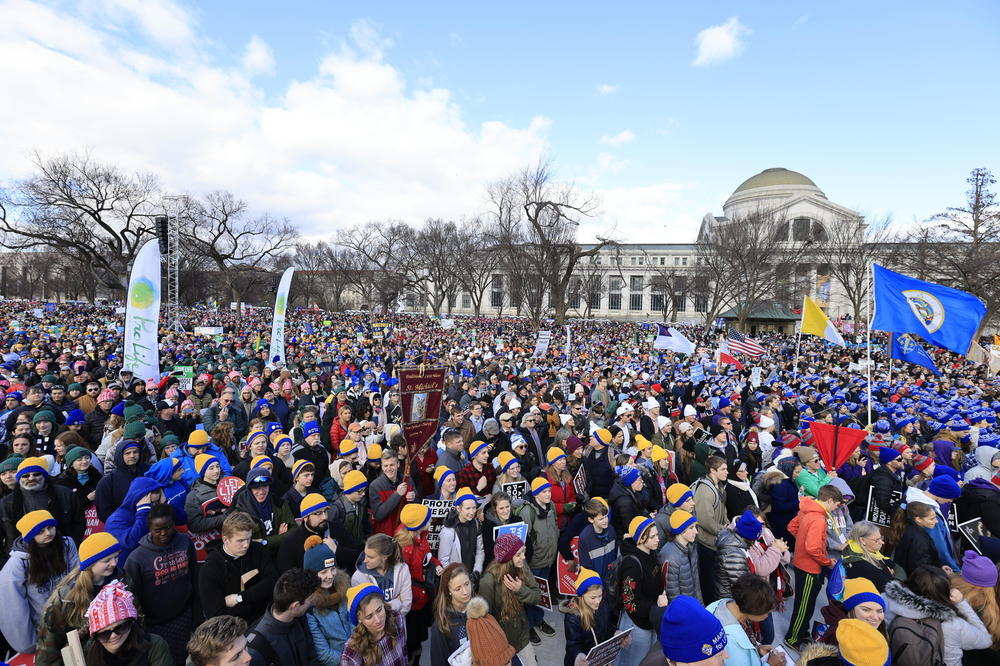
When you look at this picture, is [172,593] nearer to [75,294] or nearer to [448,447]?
[448,447]

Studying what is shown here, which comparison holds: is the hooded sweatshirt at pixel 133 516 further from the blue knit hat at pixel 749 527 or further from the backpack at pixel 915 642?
the backpack at pixel 915 642

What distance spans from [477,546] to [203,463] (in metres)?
2.63

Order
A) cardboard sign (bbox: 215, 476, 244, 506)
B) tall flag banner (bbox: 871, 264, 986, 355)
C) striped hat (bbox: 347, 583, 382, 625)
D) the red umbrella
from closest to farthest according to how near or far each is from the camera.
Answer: striped hat (bbox: 347, 583, 382, 625) < cardboard sign (bbox: 215, 476, 244, 506) < the red umbrella < tall flag banner (bbox: 871, 264, 986, 355)

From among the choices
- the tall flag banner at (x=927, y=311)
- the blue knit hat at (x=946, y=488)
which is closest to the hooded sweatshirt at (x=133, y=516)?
the blue knit hat at (x=946, y=488)

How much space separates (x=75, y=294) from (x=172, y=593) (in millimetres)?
87342

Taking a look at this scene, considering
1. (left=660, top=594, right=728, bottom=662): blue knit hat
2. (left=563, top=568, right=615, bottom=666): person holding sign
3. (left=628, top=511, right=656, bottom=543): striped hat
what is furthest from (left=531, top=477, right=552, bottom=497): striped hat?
(left=660, top=594, right=728, bottom=662): blue knit hat

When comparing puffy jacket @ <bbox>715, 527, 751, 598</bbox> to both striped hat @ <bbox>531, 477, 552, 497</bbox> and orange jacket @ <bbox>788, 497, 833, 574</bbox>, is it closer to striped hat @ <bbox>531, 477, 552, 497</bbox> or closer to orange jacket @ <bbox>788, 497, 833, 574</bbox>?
orange jacket @ <bbox>788, 497, 833, 574</bbox>

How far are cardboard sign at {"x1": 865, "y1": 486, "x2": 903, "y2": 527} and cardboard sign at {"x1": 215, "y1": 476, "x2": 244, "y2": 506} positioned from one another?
6.62 m

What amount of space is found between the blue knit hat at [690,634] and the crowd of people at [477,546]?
0.01 meters

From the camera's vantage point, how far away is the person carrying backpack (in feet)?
9.58

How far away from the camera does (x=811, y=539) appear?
4.16m

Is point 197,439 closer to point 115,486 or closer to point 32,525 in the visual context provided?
point 115,486

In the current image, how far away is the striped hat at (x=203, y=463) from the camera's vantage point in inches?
175

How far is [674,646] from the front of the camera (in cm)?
233
